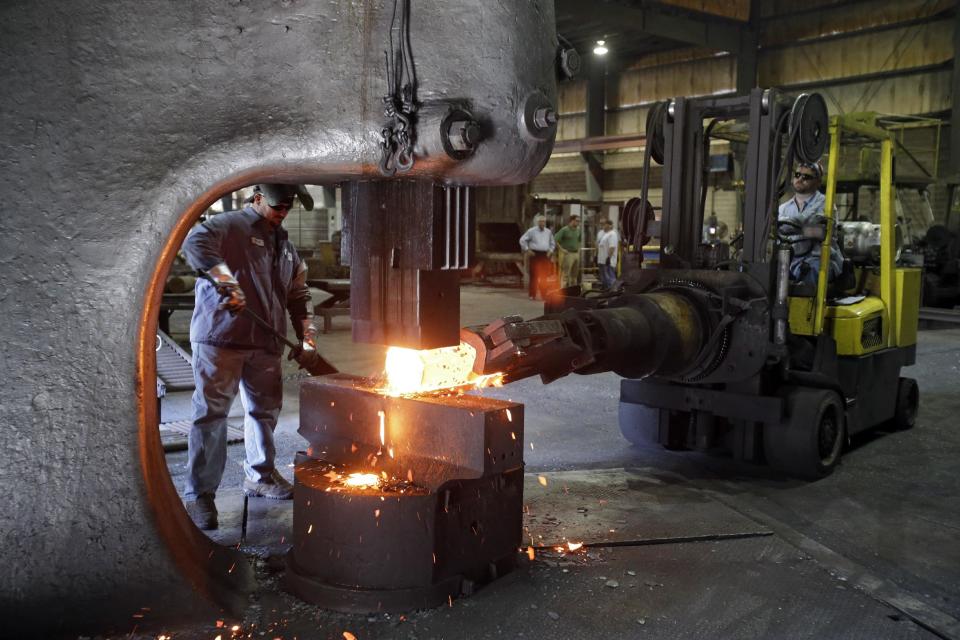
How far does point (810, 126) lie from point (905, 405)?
2.41 meters

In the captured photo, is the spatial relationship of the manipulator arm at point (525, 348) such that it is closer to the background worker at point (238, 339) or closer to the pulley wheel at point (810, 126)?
the background worker at point (238, 339)

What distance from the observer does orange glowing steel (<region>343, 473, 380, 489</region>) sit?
117 inches

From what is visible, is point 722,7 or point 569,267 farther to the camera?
point 722,7

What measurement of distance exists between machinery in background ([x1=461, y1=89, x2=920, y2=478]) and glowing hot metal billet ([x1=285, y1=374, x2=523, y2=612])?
0.82m

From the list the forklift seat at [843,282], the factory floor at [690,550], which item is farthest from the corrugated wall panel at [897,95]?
the forklift seat at [843,282]

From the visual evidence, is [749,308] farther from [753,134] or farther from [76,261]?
[76,261]

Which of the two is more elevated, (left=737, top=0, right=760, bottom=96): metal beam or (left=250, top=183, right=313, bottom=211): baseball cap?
(left=737, top=0, right=760, bottom=96): metal beam

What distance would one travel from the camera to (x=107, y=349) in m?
2.40

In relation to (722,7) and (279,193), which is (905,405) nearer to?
(279,193)

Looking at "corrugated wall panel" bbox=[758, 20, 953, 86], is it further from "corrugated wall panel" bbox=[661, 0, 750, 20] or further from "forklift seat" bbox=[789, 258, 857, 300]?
"forklift seat" bbox=[789, 258, 857, 300]

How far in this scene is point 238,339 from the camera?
3.86 metres

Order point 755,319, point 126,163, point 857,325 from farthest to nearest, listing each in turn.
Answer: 1. point 857,325
2. point 755,319
3. point 126,163

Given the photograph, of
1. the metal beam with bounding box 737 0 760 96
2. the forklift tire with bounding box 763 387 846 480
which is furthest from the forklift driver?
the metal beam with bounding box 737 0 760 96

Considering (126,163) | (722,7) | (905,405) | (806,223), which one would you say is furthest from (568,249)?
(126,163)
